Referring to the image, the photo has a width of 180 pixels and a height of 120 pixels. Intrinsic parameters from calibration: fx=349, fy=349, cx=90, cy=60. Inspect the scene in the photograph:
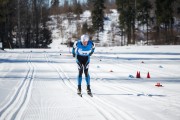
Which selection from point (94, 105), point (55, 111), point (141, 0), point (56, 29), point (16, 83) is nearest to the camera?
point (55, 111)

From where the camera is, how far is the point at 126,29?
7531 cm

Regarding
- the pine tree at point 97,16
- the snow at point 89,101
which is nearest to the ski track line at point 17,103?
the snow at point 89,101

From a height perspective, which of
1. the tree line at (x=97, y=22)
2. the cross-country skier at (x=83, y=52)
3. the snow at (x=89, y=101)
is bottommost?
the snow at (x=89, y=101)

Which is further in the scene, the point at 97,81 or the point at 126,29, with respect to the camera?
the point at 126,29

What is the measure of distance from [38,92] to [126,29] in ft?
212

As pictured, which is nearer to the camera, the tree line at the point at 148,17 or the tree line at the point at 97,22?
the tree line at the point at 97,22

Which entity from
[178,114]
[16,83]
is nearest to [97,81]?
[16,83]

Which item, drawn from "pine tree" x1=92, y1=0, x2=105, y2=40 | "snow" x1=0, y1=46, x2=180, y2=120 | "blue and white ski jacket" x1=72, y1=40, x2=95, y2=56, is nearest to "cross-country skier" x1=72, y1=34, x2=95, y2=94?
"blue and white ski jacket" x1=72, y1=40, x2=95, y2=56

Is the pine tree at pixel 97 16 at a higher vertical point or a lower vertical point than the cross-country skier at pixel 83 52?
higher

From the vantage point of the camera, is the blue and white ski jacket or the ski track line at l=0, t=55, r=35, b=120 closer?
the ski track line at l=0, t=55, r=35, b=120

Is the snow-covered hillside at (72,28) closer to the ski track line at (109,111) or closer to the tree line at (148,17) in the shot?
the tree line at (148,17)

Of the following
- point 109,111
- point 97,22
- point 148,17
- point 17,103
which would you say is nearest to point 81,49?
point 17,103

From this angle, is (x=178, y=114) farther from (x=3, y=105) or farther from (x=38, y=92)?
(x=38, y=92)

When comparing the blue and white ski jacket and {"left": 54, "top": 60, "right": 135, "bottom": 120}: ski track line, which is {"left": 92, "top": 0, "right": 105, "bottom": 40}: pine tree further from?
{"left": 54, "top": 60, "right": 135, "bottom": 120}: ski track line
